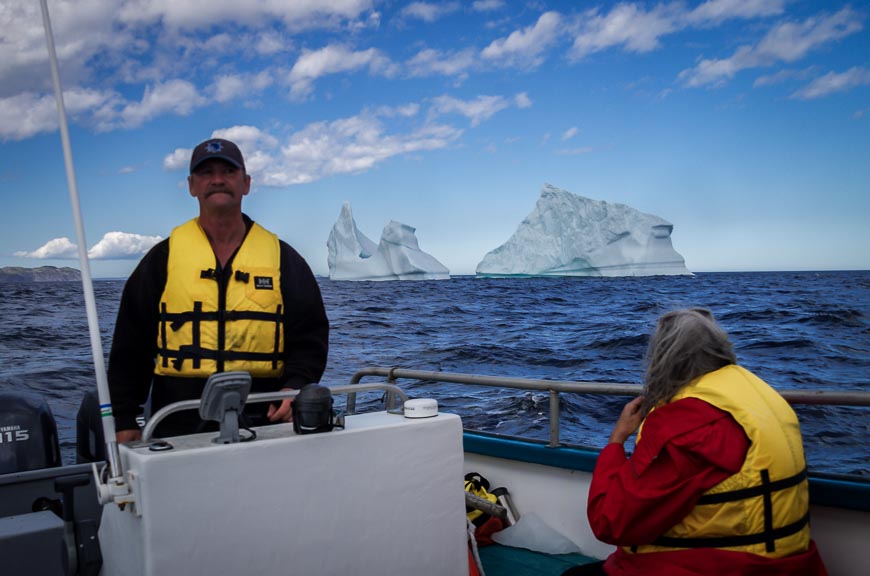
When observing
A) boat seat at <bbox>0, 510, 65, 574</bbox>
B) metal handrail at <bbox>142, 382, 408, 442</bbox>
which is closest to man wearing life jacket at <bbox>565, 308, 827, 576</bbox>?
metal handrail at <bbox>142, 382, 408, 442</bbox>

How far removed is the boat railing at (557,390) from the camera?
1.91 metres

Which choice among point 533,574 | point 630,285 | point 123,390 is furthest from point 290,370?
point 630,285

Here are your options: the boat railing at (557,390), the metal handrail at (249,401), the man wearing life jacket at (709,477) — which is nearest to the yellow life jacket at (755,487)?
the man wearing life jacket at (709,477)

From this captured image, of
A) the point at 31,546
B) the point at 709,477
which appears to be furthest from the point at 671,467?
the point at 31,546

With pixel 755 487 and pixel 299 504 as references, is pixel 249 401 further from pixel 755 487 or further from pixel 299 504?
pixel 755 487

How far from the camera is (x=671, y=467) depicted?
5.12 ft

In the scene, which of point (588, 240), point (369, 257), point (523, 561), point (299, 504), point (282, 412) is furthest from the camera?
point (369, 257)

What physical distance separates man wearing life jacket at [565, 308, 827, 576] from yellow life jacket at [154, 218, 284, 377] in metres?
0.97

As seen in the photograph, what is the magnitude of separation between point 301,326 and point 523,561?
1.30 m

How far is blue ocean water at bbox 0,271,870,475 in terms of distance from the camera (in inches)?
314

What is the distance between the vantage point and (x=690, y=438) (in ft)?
5.06

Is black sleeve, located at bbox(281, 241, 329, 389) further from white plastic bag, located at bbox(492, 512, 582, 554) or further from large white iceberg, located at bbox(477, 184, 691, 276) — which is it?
large white iceberg, located at bbox(477, 184, 691, 276)

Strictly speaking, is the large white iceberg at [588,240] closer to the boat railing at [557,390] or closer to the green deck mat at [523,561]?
the boat railing at [557,390]

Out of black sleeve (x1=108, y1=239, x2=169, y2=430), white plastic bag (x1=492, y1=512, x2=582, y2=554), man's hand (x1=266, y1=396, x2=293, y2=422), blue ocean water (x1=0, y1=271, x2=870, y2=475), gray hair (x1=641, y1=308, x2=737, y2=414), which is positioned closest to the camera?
gray hair (x1=641, y1=308, x2=737, y2=414)
